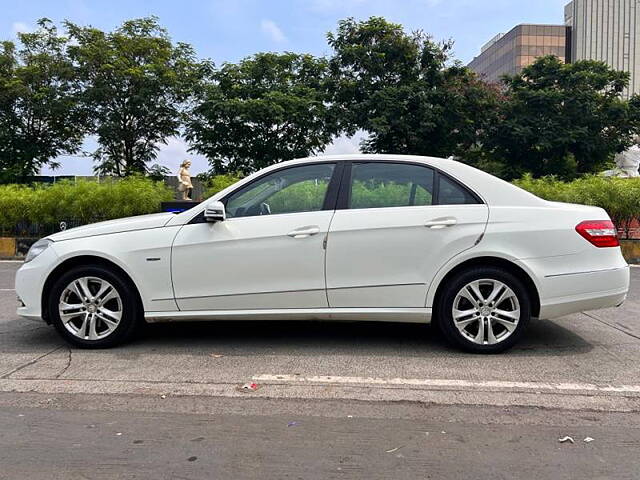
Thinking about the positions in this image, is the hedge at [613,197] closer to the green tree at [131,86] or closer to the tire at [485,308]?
the tire at [485,308]

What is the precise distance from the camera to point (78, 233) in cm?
504

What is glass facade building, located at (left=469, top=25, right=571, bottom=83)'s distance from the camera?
301ft

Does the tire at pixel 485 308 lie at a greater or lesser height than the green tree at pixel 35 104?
lesser

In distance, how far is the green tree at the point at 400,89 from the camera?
2494 centimetres

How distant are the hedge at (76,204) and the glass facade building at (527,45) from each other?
270 feet

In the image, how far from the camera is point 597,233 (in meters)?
4.78

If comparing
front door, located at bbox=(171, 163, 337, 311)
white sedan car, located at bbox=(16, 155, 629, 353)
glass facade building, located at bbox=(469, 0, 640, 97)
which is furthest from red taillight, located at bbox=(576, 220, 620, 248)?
glass facade building, located at bbox=(469, 0, 640, 97)

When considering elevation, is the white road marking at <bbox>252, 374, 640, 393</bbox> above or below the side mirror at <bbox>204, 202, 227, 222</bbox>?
below

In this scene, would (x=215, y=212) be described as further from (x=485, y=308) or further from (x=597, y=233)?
(x=597, y=233)

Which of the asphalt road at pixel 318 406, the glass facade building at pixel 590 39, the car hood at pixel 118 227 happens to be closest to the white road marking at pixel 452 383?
the asphalt road at pixel 318 406

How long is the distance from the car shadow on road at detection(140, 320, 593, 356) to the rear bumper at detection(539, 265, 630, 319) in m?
0.44

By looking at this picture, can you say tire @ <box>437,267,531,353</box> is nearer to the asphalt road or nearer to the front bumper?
the asphalt road

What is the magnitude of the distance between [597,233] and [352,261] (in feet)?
6.60

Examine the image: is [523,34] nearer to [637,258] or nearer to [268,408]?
[637,258]
